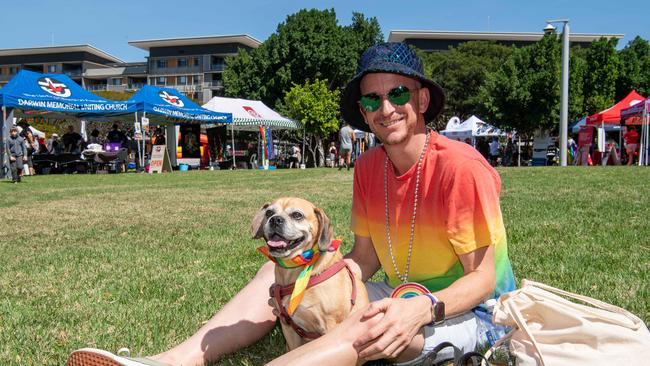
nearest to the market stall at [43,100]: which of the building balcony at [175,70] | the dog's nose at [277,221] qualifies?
the dog's nose at [277,221]

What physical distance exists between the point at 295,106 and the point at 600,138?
20.5 m

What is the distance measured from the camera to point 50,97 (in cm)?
2325

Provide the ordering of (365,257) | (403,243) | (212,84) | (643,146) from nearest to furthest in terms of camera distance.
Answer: (403,243), (365,257), (643,146), (212,84)

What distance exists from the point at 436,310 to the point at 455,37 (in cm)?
9862

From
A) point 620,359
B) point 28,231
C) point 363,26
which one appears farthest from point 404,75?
point 363,26

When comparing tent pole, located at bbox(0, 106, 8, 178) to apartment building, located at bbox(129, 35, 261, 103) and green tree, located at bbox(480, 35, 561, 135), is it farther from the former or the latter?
apartment building, located at bbox(129, 35, 261, 103)

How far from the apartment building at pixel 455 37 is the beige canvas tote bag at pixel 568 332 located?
9513cm

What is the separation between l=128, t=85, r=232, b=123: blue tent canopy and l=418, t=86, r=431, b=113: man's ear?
2440cm

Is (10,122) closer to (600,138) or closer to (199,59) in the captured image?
(600,138)

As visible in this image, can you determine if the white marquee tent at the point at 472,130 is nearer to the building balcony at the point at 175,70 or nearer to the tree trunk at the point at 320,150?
the tree trunk at the point at 320,150

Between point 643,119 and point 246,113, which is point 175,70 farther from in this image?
point 643,119

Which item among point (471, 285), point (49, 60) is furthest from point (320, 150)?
point (49, 60)

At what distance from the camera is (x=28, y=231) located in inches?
318

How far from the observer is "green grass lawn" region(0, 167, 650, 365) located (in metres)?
3.60
